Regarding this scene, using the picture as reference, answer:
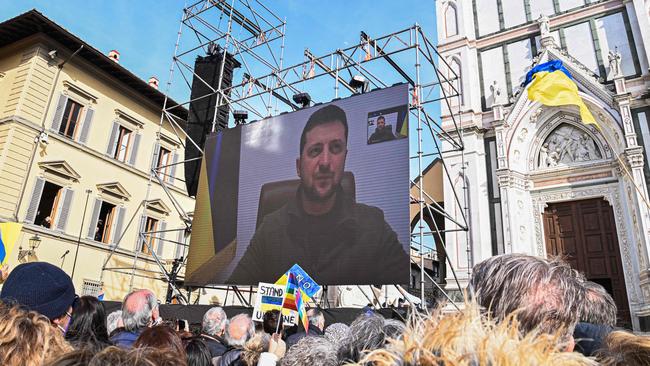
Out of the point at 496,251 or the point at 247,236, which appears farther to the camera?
the point at 496,251

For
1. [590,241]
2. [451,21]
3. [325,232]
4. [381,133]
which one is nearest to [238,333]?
[325,232]

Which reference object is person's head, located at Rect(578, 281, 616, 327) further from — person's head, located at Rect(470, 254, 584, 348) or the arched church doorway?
the arched church doorway

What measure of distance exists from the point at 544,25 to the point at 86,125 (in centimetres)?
1399

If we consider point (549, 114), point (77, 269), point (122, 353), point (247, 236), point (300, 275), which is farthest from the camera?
point (77, 269)

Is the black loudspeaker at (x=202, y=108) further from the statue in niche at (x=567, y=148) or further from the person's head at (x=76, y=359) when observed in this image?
the person's head at (x=76, y=359)

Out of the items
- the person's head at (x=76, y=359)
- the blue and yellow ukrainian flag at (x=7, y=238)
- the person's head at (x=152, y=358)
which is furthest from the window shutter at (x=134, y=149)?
the person's head at (x=76, y=359)

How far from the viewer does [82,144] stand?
46.9 ft

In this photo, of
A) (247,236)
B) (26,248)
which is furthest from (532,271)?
(26,248)

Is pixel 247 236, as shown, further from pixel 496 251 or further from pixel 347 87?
pixel 496 251

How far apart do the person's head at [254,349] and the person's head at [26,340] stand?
4.61 ft

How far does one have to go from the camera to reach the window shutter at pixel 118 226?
14961 mm

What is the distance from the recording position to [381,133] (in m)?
7.96

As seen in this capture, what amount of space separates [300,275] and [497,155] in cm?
753

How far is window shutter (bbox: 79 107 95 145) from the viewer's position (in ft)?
47.1
